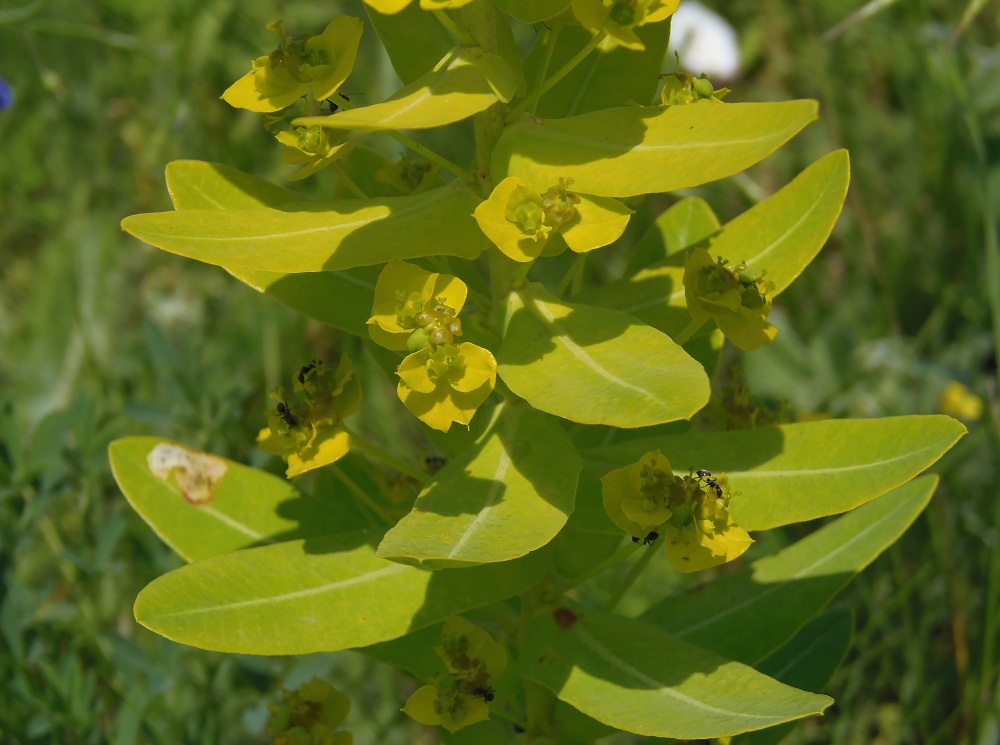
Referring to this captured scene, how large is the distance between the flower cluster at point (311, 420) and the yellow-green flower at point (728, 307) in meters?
0.54

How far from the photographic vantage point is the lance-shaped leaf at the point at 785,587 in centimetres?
178

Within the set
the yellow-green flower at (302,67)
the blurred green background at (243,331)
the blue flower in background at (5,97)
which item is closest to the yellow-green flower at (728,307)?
the yellow-green flower at (302,67)

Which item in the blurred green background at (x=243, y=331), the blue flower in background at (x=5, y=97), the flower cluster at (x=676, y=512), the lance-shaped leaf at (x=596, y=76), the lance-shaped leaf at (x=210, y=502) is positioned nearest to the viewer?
the flower cluster at (x=676, y=512)

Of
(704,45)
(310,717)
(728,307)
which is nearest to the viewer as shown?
(728,307)

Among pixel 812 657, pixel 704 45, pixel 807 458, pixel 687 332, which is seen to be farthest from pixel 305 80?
pixel 704 45

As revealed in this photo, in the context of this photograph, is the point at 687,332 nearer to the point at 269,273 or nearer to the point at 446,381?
the point at 446,381

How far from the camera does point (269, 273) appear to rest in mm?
1701

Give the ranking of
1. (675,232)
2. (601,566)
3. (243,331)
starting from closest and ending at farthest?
(601,566)
(675,232)
(243,331)

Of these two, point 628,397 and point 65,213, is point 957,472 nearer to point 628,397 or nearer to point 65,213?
point 628,397

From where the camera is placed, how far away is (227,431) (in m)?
2.51

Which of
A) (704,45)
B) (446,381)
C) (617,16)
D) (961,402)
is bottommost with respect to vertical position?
(961,402)

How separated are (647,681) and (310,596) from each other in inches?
19.9

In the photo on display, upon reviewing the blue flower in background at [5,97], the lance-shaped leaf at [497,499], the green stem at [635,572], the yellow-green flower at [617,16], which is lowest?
the green stem at [635,572]

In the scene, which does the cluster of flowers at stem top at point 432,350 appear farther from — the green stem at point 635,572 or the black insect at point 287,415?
the green stem at point 635,572
